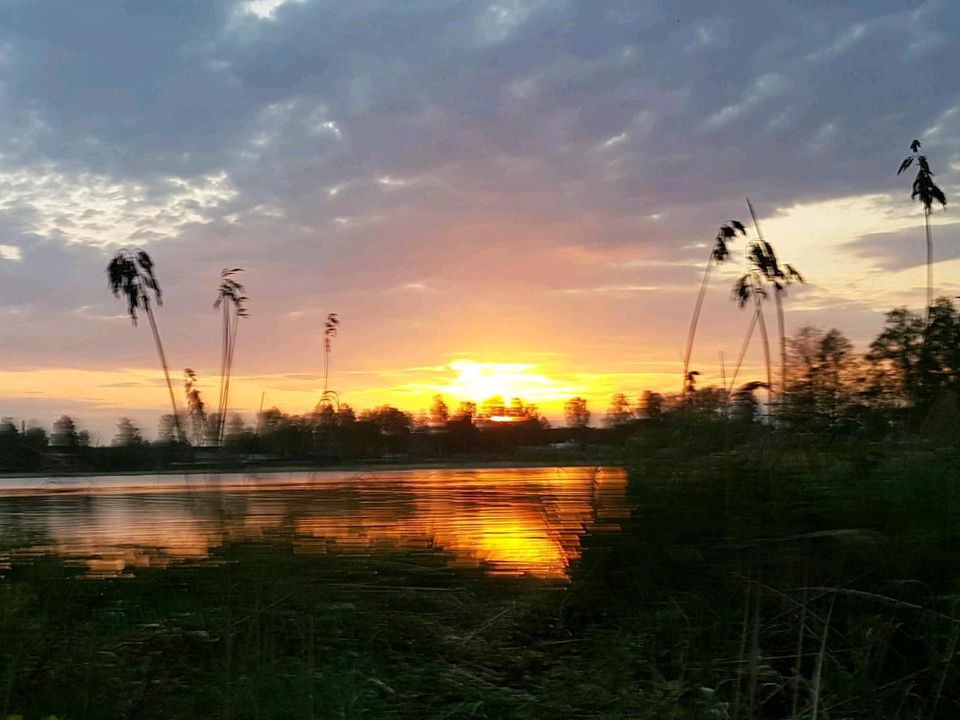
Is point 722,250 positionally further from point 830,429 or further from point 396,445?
point 396,445

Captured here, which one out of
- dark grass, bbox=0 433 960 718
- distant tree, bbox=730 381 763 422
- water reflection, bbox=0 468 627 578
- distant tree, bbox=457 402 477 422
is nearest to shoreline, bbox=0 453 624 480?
water reflection, bbox=0 468 627 578

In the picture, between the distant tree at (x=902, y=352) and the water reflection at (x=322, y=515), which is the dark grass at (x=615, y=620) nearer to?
the water reflection at (x=322, y=515)

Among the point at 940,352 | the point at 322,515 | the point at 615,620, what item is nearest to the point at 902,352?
the point at 940,352

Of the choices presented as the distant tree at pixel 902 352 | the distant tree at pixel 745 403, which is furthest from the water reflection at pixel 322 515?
the distant tree at pixel 902 352

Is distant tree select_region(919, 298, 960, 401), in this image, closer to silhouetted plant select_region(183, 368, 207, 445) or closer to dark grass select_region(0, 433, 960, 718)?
dark grass select_region(0, 433, 960, 718)

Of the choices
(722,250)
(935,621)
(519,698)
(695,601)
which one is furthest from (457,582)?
(722,250)

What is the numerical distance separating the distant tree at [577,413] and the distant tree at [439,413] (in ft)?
2.72

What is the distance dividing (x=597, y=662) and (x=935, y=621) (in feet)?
6.02

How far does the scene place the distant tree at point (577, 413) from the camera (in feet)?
20.3

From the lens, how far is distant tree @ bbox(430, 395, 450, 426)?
19.5ft

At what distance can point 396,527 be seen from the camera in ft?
17.8

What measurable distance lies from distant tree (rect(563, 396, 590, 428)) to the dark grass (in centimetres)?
Result: 70

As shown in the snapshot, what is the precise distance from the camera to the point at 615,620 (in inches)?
218

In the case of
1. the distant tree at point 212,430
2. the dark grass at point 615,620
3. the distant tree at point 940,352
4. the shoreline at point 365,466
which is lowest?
the dark grass at point 615,620
